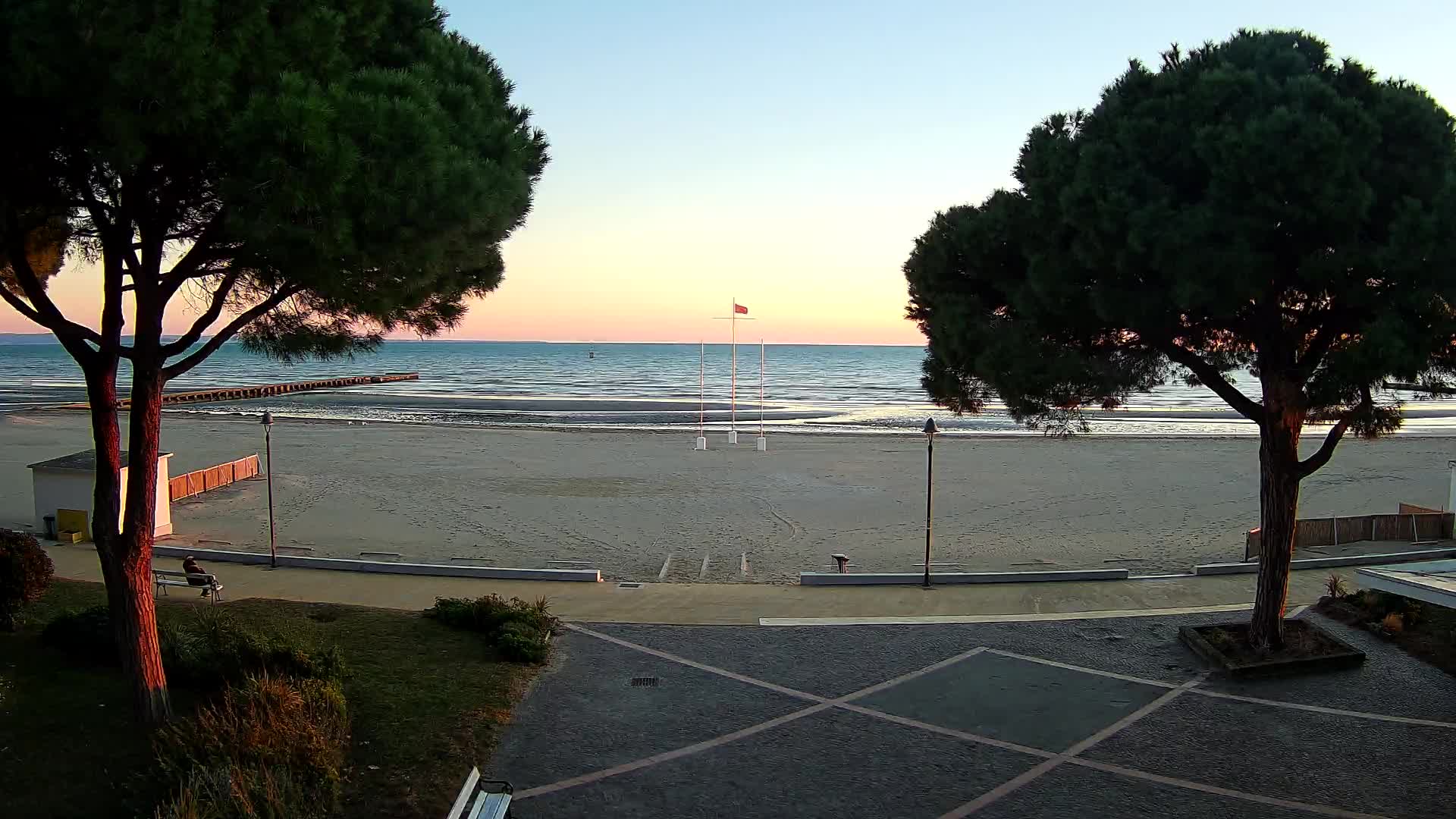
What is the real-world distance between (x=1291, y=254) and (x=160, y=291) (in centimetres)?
1150

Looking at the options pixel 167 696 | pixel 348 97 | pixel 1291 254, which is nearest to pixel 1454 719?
pixel 1291 254

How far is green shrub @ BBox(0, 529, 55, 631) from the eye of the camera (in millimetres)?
11133

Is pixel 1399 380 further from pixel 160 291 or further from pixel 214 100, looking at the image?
pixel 160 291

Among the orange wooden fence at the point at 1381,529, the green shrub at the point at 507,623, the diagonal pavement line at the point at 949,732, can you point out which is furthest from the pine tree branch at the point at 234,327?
the orange wooden fence at the point at 1381,529

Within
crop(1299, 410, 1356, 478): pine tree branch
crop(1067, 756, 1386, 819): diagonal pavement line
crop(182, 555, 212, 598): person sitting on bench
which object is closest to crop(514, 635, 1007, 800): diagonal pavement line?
crop(1067, 756, 1386, 819): diagonal pavement line

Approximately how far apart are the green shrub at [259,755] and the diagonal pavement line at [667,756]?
168 centimetres

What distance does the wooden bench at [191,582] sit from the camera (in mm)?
14934

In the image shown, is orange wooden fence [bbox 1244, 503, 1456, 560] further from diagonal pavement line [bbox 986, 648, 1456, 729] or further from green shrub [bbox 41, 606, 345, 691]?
green shrub [bbox 41, 606, 345, 691]

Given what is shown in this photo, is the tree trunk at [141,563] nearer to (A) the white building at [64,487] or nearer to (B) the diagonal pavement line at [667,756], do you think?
(B) the diagonal pavement line at [667,756]

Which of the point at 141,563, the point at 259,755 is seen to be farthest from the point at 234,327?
the point at 259,755

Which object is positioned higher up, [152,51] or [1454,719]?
[152,51]

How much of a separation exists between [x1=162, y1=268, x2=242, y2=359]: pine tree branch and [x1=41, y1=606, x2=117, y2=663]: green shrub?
3339 mm

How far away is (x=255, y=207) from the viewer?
22.6ft

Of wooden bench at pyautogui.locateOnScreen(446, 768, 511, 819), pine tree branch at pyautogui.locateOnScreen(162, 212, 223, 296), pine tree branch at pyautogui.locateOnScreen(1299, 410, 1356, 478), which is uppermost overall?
pine tree branch at pyautogui.locateOnScreen(162, 212, 223, 296)
